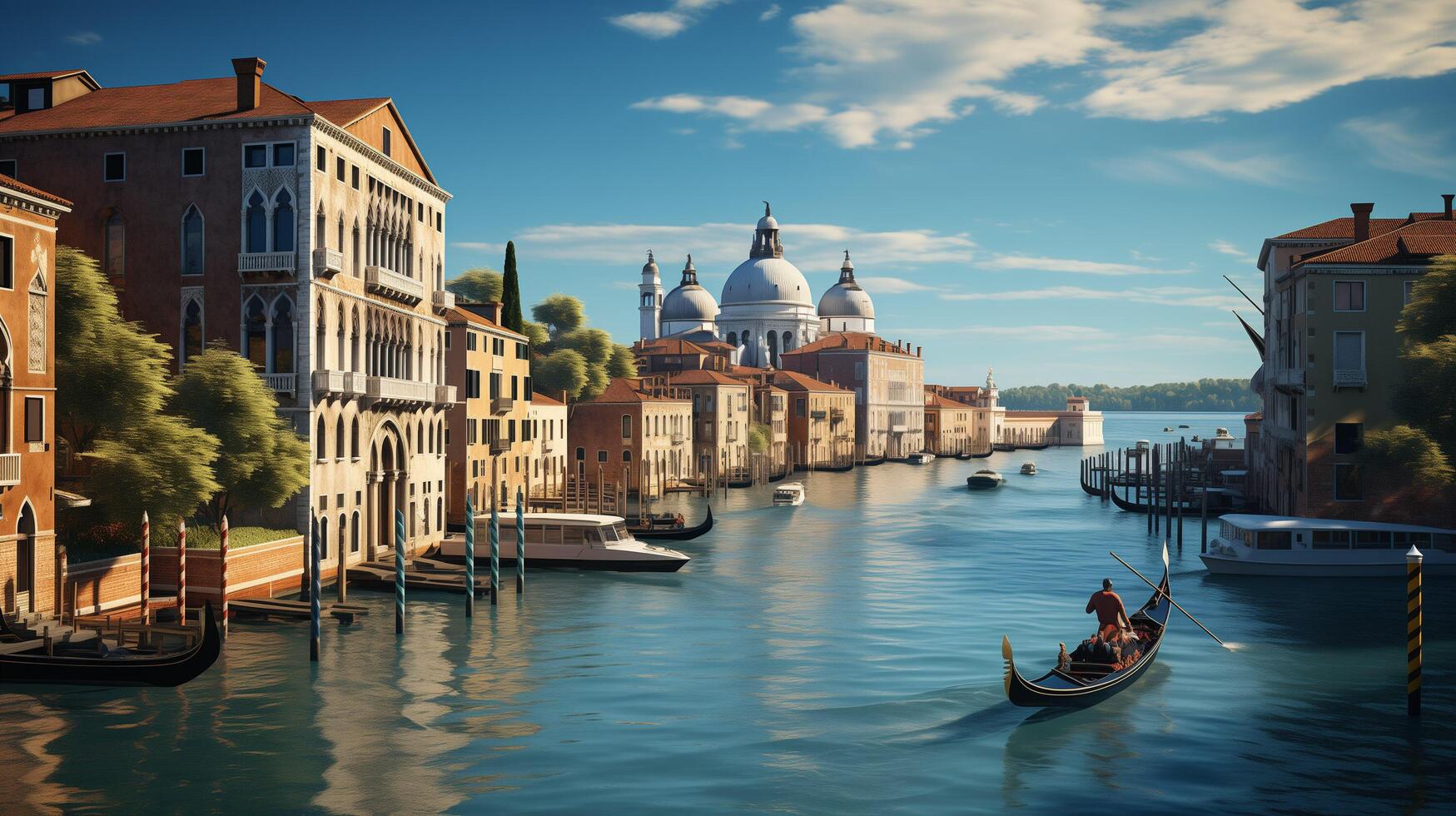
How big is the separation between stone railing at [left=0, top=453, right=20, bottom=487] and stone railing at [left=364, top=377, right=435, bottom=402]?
9721mm

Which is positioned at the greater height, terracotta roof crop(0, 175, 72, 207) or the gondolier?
terracotta roof crop(0, 175, 72, 207)

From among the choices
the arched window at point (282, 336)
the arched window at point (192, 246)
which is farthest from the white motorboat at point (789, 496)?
the arched window at point (192, 246)

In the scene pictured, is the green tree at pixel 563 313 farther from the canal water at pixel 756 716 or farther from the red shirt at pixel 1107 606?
the red shirt at pixel 1107 606

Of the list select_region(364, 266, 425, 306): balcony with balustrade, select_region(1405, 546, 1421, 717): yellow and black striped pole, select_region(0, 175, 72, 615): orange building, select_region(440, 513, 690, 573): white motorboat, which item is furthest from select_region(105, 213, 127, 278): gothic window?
select_region(1405, 546, 1421, 717): yellow and black striped pole

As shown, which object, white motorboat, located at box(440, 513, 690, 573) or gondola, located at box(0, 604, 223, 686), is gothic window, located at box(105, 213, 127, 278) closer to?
white motorboat, located at box(440, 513, 690, 573)

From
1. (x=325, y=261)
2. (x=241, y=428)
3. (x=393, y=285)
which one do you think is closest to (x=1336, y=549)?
(x=393, y=285)

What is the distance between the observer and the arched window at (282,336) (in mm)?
26578

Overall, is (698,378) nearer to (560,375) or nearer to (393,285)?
(560,375)

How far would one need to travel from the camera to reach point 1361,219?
40.3m

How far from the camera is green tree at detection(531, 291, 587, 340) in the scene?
76062 millimetres

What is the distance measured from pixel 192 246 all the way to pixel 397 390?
599 centimetres

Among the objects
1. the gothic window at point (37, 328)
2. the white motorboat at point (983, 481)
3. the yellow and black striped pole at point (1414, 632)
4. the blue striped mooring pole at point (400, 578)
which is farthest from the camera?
the white motorboat at point (983, 481)

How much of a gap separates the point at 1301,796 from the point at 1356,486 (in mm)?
23619

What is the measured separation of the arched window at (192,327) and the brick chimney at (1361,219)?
34.4 metres
